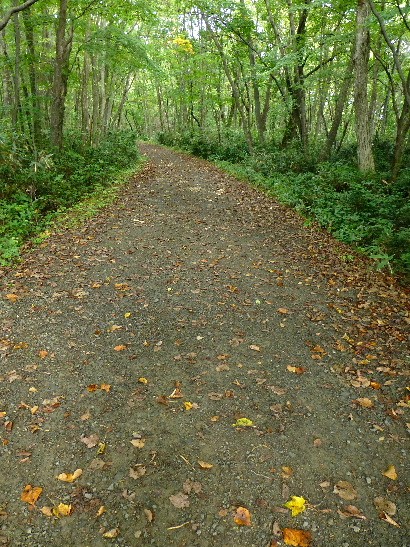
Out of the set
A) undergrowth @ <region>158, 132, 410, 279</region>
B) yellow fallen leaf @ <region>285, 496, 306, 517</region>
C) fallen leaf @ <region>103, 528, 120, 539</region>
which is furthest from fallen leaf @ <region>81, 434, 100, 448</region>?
undergrowth @ <region>158, 132, 410, 279</region>

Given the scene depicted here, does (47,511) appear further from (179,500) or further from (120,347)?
(120,347)

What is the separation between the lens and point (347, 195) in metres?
9.94

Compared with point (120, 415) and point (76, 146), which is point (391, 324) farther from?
point (76, 146)

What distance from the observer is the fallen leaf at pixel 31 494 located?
302 cm

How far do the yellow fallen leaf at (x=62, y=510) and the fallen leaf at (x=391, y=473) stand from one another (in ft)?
8.62

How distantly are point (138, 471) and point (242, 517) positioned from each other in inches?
37.2

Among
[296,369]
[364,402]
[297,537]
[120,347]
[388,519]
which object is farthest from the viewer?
[120,347]

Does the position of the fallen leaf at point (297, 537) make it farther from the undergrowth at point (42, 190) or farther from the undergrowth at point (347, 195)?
the undergrowth at point (42, 190)

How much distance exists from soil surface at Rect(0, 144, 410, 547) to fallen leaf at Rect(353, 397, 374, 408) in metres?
0.01

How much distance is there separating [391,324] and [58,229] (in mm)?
7087

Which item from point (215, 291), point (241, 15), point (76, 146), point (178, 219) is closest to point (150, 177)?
point (76, 146)

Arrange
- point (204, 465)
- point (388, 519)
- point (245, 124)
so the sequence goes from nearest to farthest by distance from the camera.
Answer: point (388, 519)
point (204, 465)
point (245, 124)

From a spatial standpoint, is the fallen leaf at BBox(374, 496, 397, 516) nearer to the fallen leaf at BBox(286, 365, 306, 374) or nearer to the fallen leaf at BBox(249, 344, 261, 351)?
the fallen leaf at BBox(286, 365, 306, 374)

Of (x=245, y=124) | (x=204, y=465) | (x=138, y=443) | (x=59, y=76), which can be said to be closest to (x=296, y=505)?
(x=204, y=465)
